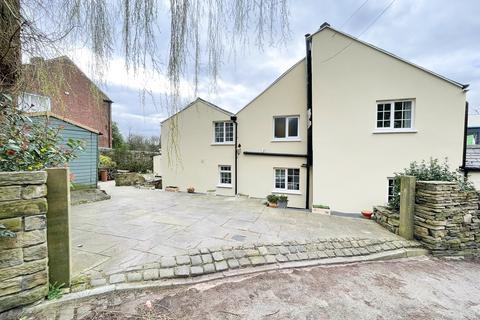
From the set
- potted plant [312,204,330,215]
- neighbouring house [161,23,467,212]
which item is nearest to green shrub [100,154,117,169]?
neighbouring house [161,23,467,212]

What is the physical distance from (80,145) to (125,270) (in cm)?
212

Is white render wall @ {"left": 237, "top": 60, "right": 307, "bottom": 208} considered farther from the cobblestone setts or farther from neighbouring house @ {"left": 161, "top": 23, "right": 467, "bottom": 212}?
the cobblestone setts

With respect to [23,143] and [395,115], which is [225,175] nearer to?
[395,115]

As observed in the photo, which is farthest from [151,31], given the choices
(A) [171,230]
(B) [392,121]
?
(B) [392,121]

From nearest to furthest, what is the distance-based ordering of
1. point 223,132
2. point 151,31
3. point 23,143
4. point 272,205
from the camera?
1. point 151,31
2. point 23,143
3. point 272,205
4. point 223,132

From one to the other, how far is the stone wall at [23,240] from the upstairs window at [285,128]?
8.32m

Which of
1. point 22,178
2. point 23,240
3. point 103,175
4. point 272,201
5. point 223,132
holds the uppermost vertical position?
point 223,132

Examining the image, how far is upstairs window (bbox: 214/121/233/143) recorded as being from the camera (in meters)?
10.6

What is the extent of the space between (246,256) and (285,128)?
271 inches

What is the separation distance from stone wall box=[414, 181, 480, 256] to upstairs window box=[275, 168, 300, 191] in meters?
4.84

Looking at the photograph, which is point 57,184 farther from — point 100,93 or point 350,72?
point 350,72

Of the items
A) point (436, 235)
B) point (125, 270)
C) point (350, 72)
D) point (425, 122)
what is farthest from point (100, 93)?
point (425, 122)

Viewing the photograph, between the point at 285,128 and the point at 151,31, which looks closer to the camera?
the point at 151,31

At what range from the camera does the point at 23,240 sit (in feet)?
7.00
